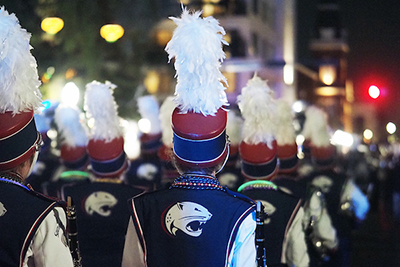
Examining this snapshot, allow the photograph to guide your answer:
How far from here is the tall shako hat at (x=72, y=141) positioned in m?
6.01

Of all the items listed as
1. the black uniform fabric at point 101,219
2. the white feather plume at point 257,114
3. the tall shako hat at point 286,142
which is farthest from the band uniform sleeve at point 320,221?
the black uniform fabric at point 101,219

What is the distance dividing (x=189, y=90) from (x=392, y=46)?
6.56 m

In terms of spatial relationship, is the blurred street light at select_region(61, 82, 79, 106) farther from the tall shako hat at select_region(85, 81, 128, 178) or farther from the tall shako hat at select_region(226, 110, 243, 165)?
the tall shako hat at select_region(226, 110, 243, 165)

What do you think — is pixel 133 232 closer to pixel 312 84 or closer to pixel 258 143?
pixel 258 143

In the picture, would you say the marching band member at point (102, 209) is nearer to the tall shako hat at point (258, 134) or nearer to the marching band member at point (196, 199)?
the tall shako hat at point (258, 134)

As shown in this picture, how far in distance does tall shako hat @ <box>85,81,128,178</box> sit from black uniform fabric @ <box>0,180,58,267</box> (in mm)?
2183

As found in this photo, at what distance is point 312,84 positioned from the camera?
51.0 metres

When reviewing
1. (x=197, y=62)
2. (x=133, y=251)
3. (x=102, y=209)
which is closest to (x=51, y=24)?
(x=102, y=209)

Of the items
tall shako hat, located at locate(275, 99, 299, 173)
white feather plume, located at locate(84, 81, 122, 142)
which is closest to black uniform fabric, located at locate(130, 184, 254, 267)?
white feather plume, located at locate(84, 81, 122, 142)

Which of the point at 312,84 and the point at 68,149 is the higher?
the point at 312,84

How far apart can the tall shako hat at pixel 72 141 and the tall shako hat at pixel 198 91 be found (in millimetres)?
3130

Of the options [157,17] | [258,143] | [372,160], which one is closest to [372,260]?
[258,143]

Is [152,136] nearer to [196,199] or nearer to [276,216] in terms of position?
[276,216]

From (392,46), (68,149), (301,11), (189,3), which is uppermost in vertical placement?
(301,11)
